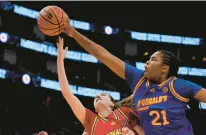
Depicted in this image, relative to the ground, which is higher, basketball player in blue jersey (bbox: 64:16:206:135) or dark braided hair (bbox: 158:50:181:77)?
dark braided hair (bbox: 158:50:181:77)

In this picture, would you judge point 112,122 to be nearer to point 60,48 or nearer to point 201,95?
point 60,48

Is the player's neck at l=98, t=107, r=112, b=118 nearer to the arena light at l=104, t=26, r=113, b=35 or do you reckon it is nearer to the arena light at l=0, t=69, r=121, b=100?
the arena light at l=0, t=69, r=121, b=100

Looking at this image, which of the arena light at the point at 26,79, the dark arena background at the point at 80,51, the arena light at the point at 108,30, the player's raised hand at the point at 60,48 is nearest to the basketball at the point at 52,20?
the player's raised hand at the point at 60,48

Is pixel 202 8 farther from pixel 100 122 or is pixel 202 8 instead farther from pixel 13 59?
pixel 100 122

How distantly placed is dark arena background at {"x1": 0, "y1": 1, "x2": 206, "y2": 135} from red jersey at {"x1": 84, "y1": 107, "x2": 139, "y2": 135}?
13783 mm

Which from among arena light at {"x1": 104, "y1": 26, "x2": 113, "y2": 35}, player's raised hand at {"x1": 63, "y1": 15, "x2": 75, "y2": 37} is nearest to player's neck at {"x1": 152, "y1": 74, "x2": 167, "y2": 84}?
player's raised hand at {"x1": 63, "y1": 15, "x2": 75, "y2": 37}

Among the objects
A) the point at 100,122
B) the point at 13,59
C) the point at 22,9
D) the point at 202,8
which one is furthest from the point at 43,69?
the point at 100,122

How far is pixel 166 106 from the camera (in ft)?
11.5

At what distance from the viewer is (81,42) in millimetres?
3865

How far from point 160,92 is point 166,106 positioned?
0.14 metres

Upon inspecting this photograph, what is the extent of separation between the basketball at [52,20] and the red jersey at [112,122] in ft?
4.40

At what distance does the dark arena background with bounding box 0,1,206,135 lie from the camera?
26.4 meters

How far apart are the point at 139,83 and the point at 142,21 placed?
3443 centimetres

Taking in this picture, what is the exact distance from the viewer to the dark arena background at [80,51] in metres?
26.4
